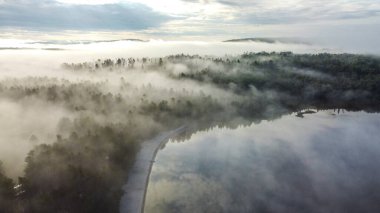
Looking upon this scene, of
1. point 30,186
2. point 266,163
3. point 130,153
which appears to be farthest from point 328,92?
point 30,186

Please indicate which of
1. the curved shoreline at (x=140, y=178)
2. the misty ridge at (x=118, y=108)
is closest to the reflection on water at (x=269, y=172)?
the curved shoreline at (x=140, y=178)

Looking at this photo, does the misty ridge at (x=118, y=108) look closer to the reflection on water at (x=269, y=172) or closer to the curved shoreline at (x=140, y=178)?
the curved shoreline at (x=140, y=178)

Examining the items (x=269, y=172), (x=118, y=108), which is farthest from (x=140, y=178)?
(x=118, y=108)

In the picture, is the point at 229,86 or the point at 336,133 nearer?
the point at 336,133

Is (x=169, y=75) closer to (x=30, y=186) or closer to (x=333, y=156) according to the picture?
(x=333, y=156)

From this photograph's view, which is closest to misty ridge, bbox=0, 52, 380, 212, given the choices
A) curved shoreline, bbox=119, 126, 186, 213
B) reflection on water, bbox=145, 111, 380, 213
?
curved shoreline, bbox=119, 126, 186, 213
